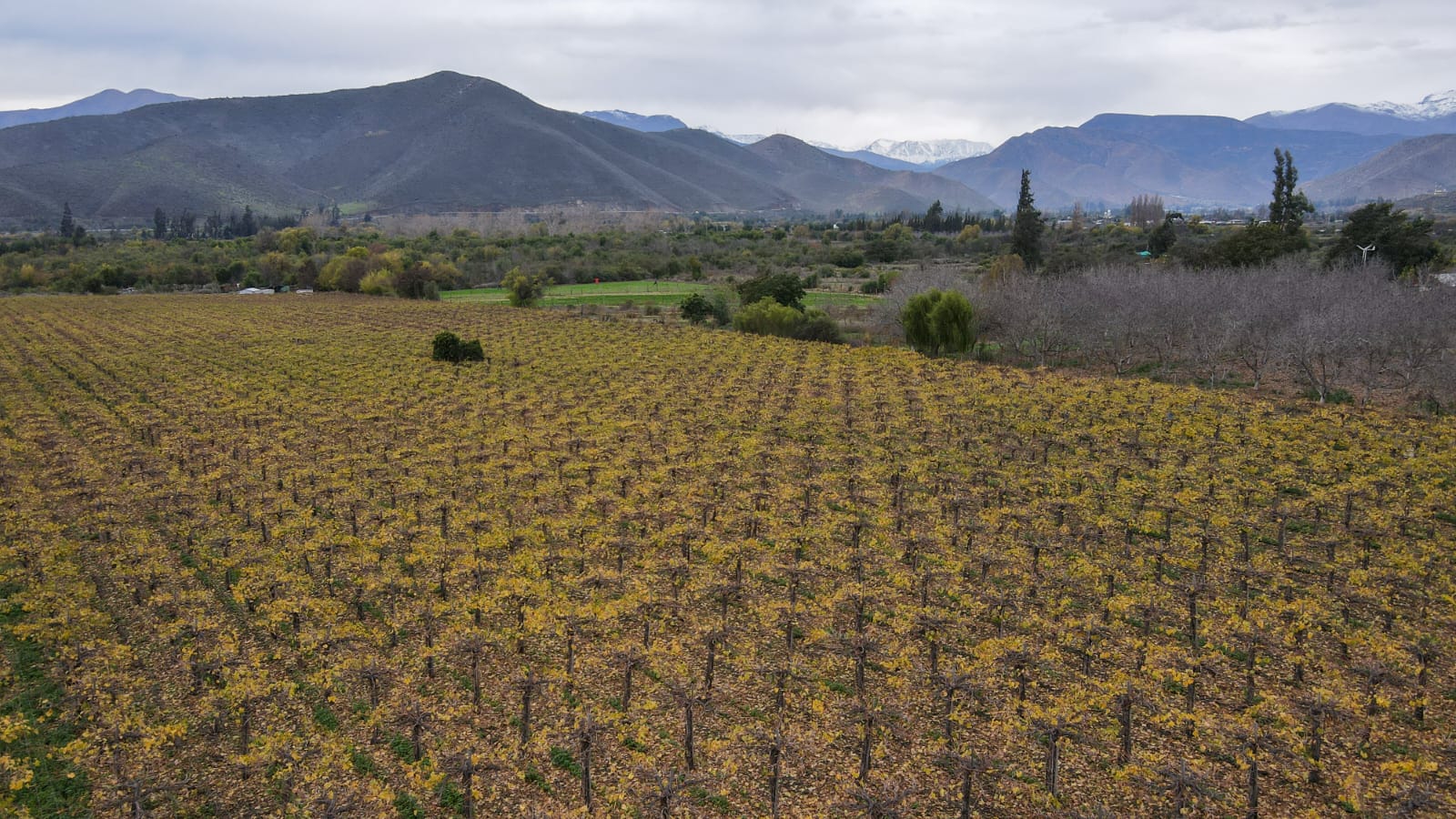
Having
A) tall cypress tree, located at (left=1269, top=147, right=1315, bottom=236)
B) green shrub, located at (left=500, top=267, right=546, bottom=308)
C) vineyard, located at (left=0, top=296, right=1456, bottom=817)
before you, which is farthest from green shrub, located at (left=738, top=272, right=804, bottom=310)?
tall cypress tree, located at (left=1269, top=147, right=1315, bottom=236)

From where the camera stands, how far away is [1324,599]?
1477 centimetres

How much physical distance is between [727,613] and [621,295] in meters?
68.6

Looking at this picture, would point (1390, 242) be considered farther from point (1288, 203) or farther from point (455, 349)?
point (455, 349)

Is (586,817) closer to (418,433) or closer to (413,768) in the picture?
(413,768)

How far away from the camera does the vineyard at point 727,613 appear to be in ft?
33.9

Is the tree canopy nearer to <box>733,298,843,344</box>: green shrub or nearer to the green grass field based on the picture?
<box>733,298,843,344</box>: green shrub

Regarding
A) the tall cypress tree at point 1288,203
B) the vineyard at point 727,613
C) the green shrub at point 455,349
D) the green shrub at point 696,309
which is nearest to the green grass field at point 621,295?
the green shrub at point 696,309

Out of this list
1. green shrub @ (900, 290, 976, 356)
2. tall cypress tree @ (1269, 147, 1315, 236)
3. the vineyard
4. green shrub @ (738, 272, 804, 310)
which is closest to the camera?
the vineyard

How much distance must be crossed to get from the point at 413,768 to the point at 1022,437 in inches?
821

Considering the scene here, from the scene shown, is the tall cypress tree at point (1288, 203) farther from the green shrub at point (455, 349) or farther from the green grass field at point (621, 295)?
the green shrub at point (455, 349)

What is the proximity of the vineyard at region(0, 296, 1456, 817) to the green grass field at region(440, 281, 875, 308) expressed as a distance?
45604mm

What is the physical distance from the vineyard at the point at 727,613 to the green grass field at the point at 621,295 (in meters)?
45.6

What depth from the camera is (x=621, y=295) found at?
80625 millimetres

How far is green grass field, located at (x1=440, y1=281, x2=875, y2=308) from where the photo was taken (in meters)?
73.5
